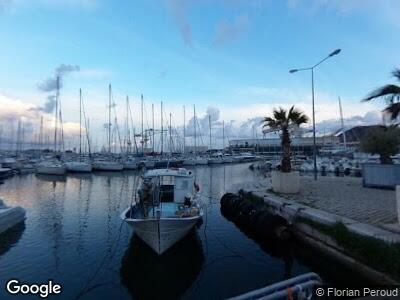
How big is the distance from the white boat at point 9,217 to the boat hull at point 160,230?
8.71 meters

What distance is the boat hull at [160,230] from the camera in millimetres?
13984

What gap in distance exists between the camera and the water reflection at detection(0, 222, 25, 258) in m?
16.5

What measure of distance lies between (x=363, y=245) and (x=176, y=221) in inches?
272

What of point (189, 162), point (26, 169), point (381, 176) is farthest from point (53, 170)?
point (381, 176)

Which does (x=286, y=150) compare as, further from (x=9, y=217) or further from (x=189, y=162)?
(x=189, y=162)

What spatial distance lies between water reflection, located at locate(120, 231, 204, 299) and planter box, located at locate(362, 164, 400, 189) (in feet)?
46.9

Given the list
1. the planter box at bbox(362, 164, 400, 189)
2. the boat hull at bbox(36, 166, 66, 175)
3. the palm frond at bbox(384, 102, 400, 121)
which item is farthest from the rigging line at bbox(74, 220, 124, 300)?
the boat hull at bbox(36, 166, 66, 175)

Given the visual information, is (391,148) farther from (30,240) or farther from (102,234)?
(30,240)

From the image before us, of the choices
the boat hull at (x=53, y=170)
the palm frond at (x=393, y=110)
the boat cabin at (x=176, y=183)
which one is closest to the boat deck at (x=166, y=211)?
the boat cabin at (x=176, y=183)

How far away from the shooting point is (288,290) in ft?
22.0

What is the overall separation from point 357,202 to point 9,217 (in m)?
19.0

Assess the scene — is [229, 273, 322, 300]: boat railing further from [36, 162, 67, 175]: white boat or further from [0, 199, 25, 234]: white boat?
[36, 162, 67, 175]: white boat

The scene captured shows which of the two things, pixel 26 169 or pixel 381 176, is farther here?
pixel 26 169

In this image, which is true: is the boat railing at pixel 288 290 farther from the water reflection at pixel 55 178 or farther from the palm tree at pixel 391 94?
the water reflection at pixel 55 178
